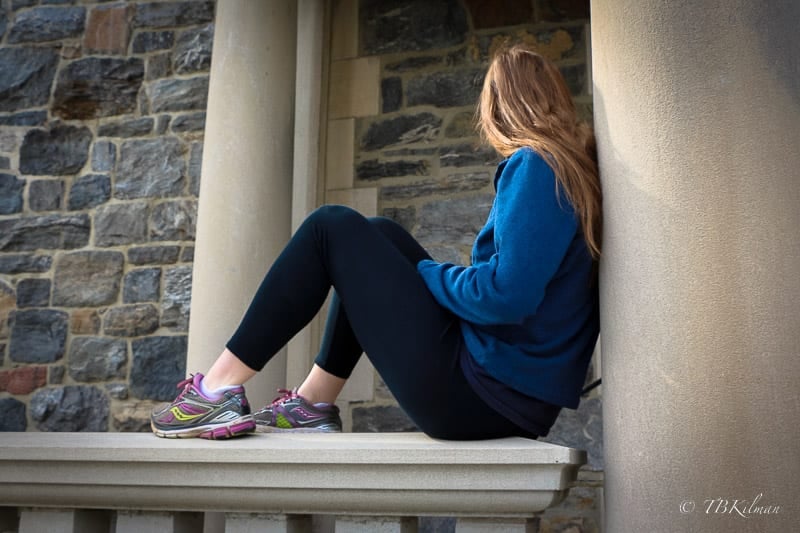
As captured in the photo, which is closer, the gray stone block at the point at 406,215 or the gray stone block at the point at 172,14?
the gray stone block at the point at 406,215

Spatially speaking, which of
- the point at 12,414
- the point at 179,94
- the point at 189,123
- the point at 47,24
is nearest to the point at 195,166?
the point at 189,123

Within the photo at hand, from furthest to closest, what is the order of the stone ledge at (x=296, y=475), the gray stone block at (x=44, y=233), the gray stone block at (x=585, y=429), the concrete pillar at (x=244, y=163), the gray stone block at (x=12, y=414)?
the gray stone block at (x=44, y=233)
the gray stone block at (x=12, y=414)
the gray stone block at (x=585, y=429)
the concrete pillar at (x=244, y=163)
the stone ledge at (x=296, y=475)

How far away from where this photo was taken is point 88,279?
439cm

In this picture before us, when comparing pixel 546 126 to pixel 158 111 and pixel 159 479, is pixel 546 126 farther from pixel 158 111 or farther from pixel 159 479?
pixel 158 111

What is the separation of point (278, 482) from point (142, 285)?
110 inches

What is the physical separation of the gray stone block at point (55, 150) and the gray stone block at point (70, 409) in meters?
1.10

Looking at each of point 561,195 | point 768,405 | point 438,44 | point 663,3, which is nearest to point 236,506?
point 561,195

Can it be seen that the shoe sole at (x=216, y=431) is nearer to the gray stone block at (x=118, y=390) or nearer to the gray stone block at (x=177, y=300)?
the gray stone block at (x=177, y=300)

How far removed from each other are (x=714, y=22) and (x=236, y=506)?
1.26 m

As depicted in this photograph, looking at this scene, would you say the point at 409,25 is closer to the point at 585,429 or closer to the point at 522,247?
the point at 585,429

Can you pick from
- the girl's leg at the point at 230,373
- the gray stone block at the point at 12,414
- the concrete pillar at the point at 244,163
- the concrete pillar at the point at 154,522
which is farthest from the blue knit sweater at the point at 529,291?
the gray stone block at the point at 12,414

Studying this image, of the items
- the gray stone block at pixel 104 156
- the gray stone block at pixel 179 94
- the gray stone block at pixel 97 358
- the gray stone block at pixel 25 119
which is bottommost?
the gray stone block at pixel 97 358

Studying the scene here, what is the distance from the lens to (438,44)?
4238mm

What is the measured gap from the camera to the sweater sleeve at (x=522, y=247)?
68.6 inches
